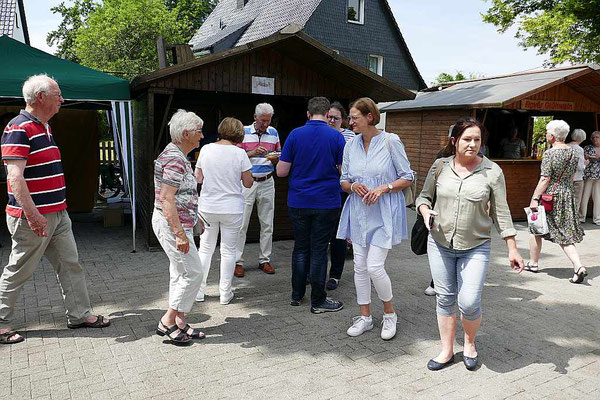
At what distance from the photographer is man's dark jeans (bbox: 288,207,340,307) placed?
4270mm

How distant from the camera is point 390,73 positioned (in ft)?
84.3

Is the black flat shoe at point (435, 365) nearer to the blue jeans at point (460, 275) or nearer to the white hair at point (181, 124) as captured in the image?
the blue jeans at point (460, 275)

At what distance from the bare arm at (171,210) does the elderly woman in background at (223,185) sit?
920 mm

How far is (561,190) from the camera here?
5.72m

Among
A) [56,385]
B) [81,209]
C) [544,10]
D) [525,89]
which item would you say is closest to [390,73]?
[544,10]

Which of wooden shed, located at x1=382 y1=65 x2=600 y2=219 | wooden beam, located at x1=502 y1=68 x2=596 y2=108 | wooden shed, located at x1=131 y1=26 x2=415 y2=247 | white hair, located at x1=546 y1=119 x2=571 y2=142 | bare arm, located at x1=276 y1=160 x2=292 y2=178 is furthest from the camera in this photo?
wooden shed, located at x1=382 y1=65 x2=600 y2=219

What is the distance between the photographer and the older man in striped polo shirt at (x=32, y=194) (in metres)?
3.35

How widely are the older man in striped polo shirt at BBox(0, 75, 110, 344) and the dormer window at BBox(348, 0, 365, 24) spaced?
22363 mm

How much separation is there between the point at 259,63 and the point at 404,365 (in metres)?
4.89

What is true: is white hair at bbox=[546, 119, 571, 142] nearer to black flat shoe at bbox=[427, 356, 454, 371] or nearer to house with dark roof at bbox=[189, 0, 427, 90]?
black flat shoe at bbox=[427, 356, 454, 371]

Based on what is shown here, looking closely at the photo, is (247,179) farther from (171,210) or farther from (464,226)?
(464,226)

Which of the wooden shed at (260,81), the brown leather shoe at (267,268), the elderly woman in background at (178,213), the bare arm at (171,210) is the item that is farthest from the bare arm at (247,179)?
the wooden shed at (260,81)

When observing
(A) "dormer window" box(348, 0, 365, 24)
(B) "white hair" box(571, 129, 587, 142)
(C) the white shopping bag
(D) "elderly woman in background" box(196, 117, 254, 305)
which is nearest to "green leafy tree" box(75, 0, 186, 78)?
(A) "dormer window" box(348, 0, 365, 24)

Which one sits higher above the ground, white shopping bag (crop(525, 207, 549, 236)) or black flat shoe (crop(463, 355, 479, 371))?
white shopping bag (crop(525, 207, 549, 236))
